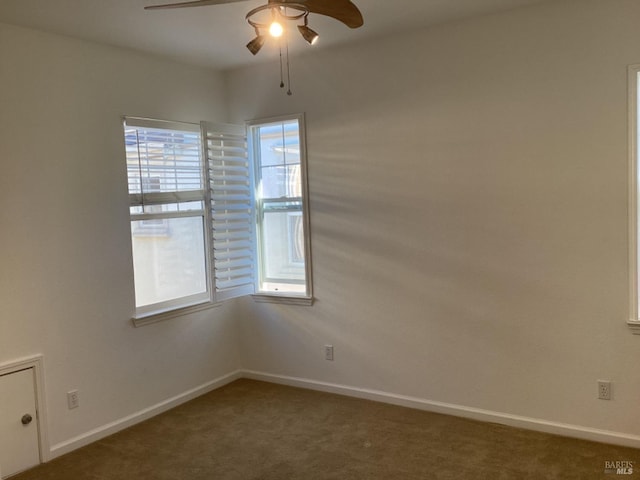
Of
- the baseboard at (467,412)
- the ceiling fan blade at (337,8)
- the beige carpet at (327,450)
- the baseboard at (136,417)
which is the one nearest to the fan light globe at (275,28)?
the ceiling fan blade at (337,8)

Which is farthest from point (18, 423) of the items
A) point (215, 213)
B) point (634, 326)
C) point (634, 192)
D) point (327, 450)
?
point (634, 192)

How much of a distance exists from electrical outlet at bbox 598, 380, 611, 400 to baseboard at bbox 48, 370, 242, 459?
9.27ft

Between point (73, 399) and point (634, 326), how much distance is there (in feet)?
11.3

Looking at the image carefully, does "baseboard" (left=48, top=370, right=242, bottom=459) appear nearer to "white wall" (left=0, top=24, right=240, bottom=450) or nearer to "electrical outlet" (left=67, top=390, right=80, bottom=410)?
"white wall" (left=0, top=24, right=240, bottom=450)

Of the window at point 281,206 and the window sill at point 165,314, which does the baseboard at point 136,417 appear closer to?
Result: the window sill at point 165,314

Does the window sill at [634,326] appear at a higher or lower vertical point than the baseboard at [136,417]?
higher

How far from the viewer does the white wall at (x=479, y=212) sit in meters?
3.03

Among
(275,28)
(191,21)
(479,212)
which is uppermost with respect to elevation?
(191,21)

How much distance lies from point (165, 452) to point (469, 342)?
6.82 ft

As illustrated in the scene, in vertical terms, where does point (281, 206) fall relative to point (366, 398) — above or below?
above

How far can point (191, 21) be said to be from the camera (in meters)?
3.16

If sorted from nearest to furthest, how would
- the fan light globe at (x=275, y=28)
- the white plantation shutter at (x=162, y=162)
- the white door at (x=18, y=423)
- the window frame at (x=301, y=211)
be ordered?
Result: the fan light globe at (x=275, y=28) → the white door at (x=18, y=423) → the white plantation shutter at (x=162, y=162) → the window frame at (x=301, y=211)

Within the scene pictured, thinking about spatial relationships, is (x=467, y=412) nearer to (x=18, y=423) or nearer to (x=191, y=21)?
(x=18, y=423)

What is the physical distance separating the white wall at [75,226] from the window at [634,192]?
306 centimetres
